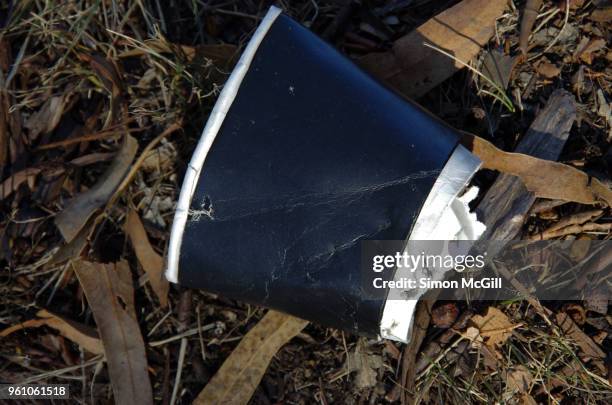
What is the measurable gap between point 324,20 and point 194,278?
31.6 inches

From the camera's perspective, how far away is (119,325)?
158 cm

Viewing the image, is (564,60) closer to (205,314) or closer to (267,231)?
(267,231)

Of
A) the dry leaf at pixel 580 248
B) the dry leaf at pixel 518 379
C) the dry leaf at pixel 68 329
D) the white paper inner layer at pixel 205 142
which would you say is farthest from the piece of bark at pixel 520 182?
the dry leaf at pixel 68 329

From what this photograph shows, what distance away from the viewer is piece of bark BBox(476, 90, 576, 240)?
1474mm

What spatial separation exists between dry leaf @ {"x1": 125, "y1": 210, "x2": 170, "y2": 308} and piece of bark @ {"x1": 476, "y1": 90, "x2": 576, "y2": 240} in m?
0.78

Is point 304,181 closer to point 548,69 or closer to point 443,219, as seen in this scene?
point 443,219

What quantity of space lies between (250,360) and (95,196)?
57cm

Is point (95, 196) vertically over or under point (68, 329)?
over

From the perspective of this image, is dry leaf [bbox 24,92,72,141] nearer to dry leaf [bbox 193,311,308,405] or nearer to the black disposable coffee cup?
the black disposable coffee cup

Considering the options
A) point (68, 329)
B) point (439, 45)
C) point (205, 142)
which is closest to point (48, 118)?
point (68, 329)

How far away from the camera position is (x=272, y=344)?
1541mm

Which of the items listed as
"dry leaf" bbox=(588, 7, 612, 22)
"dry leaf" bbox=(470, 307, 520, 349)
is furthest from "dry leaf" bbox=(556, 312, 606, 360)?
"dry leaf" bbox=(588, 7, 612, 22)

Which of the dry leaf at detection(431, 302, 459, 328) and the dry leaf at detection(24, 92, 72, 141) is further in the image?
the dry leaf at detection(24, 92, 72, 141)

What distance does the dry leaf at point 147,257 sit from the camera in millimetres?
1604
